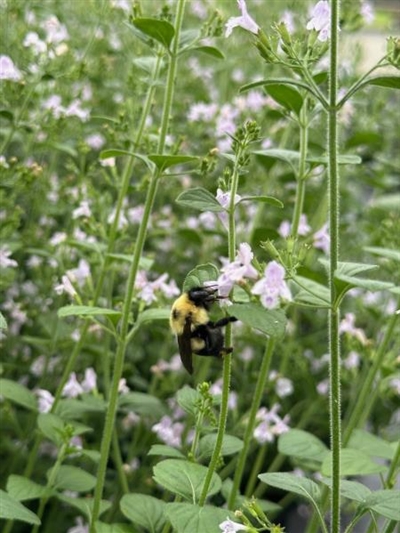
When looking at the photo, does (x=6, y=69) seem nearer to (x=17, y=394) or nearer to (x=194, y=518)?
(x=17, y=394)

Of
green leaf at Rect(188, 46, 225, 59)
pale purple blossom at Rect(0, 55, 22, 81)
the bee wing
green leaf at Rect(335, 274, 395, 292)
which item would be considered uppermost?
pale purple blossom at Rect(0, 55, 22, 81)

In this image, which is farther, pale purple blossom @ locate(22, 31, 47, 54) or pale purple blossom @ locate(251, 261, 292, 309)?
pale purple blossom @ locate(22, 31, 47, 54)

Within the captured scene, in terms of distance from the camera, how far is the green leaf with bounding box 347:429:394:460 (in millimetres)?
2418

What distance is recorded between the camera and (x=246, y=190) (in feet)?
12.1

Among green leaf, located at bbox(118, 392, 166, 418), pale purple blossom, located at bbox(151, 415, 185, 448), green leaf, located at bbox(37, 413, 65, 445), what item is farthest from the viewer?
pale purple blossom, located at bbox(151, 415, 185, 448)

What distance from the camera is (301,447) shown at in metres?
2.21

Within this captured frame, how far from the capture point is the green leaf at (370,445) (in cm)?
242

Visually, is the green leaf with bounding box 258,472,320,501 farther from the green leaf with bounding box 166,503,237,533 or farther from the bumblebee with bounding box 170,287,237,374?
the bumblebee with bounding box 170,287,237,374

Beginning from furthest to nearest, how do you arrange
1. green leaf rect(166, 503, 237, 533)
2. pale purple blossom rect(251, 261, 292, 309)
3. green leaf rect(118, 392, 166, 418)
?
green leaf rect(118, 392, 166, 418) → green leaf rect(166, 503, 237, 533) → pale purple blossom rect(251, 261, 292, 309)

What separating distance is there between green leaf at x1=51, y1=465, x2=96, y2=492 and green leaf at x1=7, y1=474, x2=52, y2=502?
9 centimetres

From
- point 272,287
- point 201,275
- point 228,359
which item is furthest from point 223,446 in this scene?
point 272,287

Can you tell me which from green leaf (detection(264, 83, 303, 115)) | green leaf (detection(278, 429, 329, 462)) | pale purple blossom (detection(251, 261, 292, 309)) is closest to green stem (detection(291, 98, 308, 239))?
green leaf (detection(264, 83, 303, 115))

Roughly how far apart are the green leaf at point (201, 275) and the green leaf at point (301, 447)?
0.68 metres

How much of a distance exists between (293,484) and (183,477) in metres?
0.23
